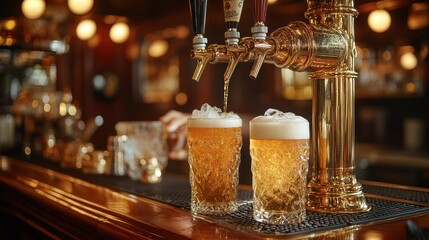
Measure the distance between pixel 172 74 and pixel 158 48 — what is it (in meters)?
0.39

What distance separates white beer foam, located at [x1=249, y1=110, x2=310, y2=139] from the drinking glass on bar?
0.12 meters

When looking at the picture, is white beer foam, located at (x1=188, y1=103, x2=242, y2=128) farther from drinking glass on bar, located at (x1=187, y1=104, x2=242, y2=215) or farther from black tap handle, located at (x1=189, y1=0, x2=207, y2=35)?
black tap handle, located at (x1=189, y1=0, x2=207, y2=35)

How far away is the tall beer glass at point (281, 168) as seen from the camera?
108 cm

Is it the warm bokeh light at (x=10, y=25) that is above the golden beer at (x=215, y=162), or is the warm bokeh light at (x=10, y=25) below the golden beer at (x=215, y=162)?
above

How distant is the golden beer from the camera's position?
1.20 m

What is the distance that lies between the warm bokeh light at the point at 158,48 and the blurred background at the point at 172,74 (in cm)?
1

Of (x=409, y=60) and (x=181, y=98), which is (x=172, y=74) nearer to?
(x=181, y=98)

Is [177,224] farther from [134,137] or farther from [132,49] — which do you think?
[132,49]

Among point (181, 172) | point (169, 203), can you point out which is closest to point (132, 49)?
point (181, 172)

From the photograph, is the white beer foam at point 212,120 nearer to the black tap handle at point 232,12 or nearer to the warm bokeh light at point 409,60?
the black tap handle at point 232,12

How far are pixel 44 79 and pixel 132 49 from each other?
1588 millimetres

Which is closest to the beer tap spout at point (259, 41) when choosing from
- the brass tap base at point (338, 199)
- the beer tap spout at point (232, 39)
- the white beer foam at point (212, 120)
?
the beer tap spout at point (232, 39)


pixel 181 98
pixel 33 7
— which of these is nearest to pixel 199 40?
pixel 33 7

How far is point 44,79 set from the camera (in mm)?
5438
